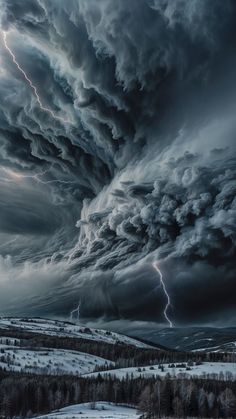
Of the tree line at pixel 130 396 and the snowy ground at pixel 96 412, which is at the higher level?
the tree line at pixel 130 396

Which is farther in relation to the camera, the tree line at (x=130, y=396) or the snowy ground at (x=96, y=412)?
the tree line at (x=130, y=396)

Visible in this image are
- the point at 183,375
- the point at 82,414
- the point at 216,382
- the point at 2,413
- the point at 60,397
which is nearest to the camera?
the point at 82,414

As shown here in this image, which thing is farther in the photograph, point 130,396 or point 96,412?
point 130,396

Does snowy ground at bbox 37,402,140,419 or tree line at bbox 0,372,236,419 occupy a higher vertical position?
tree line at bbox 0,372,236,419

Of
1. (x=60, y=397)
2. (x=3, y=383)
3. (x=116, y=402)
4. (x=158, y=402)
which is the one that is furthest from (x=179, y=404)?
(x=3, y=383)

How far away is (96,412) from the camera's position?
132 metres

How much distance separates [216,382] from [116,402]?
3220cm

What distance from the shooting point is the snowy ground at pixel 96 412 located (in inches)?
4808

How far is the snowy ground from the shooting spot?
122 m

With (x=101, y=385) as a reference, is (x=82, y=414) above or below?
below

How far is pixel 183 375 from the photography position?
181625 mm

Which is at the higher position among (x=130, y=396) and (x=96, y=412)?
(x=130, y=396)

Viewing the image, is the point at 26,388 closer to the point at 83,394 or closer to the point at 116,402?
the point at 83,394

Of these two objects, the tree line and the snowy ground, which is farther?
the tree line
